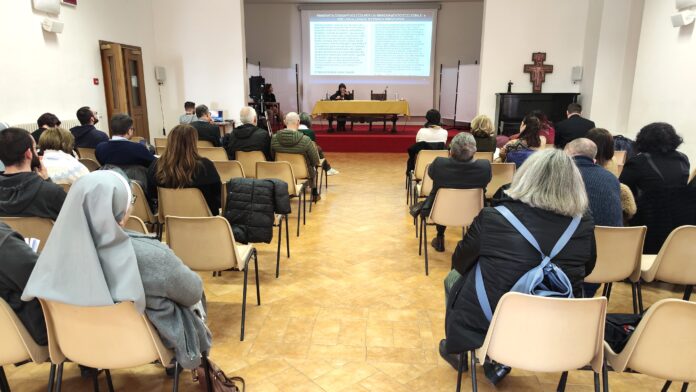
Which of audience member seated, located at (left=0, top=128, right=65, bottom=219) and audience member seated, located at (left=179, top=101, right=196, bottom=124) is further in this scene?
audience member seated, located at (left=179, top=101, right=196, bottom=124)

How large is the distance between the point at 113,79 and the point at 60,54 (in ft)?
4.40

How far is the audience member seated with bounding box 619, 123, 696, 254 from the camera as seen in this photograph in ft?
10.1

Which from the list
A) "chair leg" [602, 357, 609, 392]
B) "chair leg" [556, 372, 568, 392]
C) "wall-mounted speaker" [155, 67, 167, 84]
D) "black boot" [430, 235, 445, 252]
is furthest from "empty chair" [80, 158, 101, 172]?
"wall-mounted speaker" [155, 67, 167, 84]

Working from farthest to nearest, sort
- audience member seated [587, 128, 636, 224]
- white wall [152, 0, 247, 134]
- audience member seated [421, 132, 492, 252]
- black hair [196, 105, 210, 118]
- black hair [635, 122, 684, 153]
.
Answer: white wall [152, 0, 247, 134], black hair [196, 105, 210, 118], audience member seated [421, 132, 492, 252], black hair [635, 122, 684, 153], audience member seated [587, 128, 636, 224]

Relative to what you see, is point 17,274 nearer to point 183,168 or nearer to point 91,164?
point 183,168

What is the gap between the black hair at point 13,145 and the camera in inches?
92.0

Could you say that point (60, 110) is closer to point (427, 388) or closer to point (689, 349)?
point (427, 388)

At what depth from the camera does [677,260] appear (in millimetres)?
2551

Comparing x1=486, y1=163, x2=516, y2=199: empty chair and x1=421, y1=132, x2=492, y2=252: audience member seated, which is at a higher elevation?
x1=421, y1=132, x2=492, y2=252: audience member seated

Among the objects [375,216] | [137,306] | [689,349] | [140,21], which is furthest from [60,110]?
[689,349]

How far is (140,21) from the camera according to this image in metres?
8.92

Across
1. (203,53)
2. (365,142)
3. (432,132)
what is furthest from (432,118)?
(203,53)

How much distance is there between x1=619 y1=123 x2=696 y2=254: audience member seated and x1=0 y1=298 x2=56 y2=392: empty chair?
11.9 feet

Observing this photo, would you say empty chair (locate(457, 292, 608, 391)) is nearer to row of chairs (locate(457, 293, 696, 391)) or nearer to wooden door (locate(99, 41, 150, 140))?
row of chairs (locate(457, 293, 696, 391))
